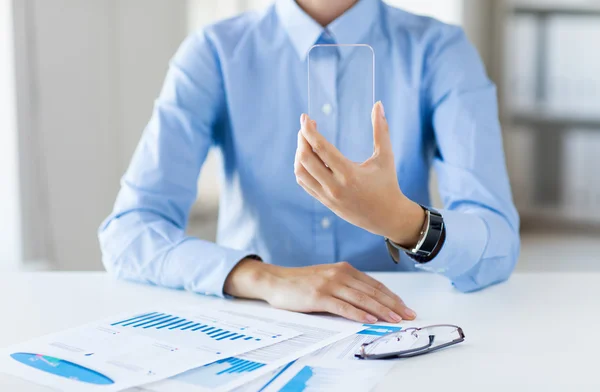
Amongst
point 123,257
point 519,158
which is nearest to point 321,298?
point 123,257

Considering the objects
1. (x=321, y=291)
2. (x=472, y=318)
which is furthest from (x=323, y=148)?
(x=472, y=318)

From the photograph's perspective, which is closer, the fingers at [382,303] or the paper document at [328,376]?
the paper document at [328,376]

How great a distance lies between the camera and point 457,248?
1.06m

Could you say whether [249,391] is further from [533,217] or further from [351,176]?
[533,217]

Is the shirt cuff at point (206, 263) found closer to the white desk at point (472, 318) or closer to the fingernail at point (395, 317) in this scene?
the white desk at point (472, 318)

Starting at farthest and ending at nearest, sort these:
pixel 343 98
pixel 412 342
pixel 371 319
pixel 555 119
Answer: pixel 555 119
pixel 343 98
pixel 371 319
pixel 412 342

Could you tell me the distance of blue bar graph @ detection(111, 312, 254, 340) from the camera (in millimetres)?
841

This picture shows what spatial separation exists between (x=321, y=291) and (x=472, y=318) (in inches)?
8.5

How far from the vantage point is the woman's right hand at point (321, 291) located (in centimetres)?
93

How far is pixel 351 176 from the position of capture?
87 cm

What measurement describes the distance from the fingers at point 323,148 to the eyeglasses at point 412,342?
223 mm

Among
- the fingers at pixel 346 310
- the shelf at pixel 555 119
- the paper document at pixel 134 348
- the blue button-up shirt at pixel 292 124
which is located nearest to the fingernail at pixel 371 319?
the fingers at pixel 346 310

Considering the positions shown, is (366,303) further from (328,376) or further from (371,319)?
(328,376)

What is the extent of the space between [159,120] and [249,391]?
2.60 ft
